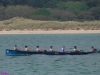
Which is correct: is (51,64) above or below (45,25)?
below

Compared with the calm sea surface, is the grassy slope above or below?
above

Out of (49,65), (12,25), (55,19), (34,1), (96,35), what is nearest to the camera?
(49,65)

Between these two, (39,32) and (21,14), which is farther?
(21,14)

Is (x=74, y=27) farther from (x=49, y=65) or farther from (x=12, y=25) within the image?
Answer: (x=49, y=65)

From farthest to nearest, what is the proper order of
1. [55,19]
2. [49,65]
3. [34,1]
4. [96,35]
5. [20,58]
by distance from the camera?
1. [34,1]
2. [55,19]
3. [96,35]
4. [20,58]
5. [49,65]

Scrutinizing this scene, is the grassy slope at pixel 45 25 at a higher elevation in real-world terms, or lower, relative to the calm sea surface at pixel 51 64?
higher

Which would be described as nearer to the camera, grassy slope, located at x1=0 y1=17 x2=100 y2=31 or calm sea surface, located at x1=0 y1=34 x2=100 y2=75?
calm sea surface, located at x1=0 y1=34 x2=100 y2=75

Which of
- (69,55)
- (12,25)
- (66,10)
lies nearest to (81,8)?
(66,10)

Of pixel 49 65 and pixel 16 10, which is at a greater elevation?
pixel 16 10

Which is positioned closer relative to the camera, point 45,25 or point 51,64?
point 51,64

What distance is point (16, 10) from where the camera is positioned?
132 m

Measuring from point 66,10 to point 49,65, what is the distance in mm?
81131

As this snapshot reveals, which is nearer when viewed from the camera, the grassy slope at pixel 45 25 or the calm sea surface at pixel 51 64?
the calm sea surface at pixel 51 64

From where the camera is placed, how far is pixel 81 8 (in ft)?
445
